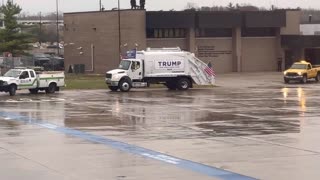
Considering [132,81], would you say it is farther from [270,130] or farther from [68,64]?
[68,64]

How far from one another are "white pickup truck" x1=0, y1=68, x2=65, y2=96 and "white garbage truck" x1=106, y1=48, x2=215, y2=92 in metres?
3.93

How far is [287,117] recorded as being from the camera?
2494 cm

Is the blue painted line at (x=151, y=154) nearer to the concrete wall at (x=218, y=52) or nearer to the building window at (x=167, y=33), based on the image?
the building window at (x=167, y=33)

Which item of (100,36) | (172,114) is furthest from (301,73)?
(172,114)

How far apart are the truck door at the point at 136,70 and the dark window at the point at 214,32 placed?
28169 millimetres

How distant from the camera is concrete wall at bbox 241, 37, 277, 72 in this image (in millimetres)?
76000

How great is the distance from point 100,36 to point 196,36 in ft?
34.8

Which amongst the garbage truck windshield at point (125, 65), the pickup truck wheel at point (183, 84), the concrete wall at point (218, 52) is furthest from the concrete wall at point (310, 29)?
the garbage truck windshield at point (125, 65)

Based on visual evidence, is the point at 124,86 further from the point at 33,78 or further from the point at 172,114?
the point at 172,114

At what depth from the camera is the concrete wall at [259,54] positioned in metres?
76.0

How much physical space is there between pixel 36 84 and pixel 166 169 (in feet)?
101

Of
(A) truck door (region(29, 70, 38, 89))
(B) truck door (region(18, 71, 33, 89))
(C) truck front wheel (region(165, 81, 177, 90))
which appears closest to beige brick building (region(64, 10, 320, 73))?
(C) truck front wheel (region(165, 81, 177, 90))

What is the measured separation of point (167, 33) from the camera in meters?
72.5

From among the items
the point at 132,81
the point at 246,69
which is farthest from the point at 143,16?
the point at 132,81
